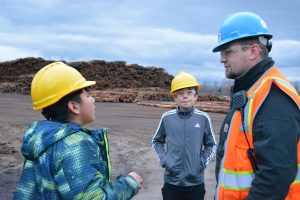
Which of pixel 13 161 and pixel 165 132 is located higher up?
pixel 165 132

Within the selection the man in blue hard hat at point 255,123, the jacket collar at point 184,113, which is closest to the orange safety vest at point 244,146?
the man in blue hard hat at point 255,123

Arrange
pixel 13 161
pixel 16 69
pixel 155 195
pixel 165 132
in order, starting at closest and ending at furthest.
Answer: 1. pixel 165 132
2. pixel 155 195
3. pixel 13 161
4. pixel 16 69

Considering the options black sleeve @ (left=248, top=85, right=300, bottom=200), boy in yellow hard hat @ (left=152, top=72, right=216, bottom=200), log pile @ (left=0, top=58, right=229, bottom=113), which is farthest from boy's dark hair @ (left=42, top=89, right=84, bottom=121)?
log pile @ (left=0, top=58, right=229, bottom=113)

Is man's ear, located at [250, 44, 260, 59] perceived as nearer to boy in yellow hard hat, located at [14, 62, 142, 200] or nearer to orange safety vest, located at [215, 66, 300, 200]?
orange safety vest, located at [215, 66, 300, 200]

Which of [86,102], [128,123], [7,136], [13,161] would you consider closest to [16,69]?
[128,123]

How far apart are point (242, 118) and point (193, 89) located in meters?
2.70

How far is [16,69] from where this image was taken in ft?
131

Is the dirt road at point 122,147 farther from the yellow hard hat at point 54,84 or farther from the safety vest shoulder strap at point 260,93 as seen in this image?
the safety vest shoulder strap at point 260,93

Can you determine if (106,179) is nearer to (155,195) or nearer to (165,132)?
(165,132)

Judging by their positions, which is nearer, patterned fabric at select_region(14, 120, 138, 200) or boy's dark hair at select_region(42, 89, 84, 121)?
patterned fabric at select_region(14, 120, 138, 200)

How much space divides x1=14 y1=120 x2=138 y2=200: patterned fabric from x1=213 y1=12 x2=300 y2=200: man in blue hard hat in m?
0.69

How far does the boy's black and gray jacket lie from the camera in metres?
4.79

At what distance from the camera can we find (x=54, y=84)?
8.56 feet

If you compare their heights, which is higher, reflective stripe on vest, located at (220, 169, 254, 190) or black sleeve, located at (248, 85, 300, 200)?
black sleeve, located at (248, 85, 300, 200)
